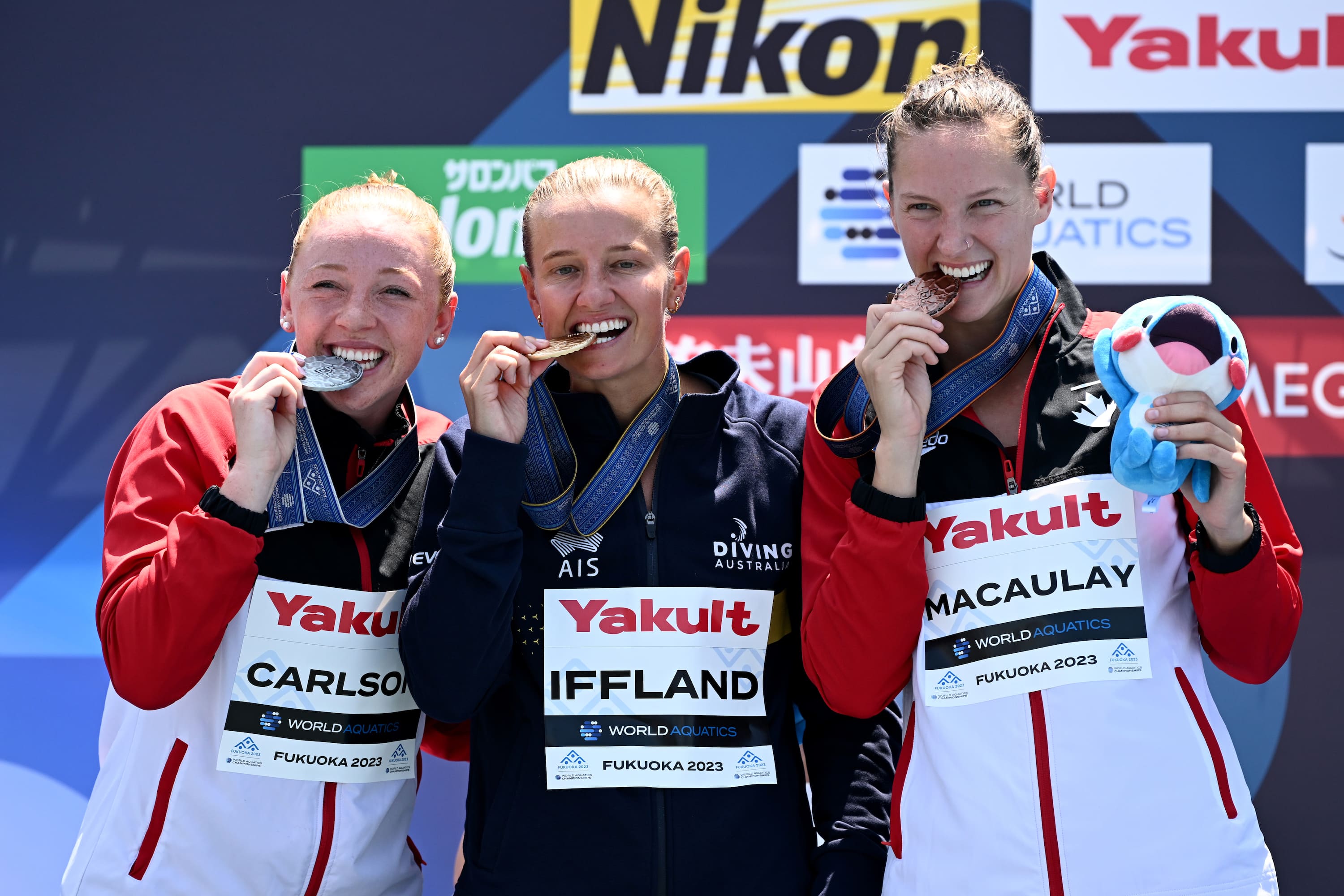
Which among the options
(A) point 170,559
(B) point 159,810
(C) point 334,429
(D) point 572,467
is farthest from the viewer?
(C) point 334,429

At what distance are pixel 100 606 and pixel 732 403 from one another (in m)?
1.21

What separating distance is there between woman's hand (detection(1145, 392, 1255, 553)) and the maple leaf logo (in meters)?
0.19

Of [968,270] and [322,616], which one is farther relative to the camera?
[322,616]

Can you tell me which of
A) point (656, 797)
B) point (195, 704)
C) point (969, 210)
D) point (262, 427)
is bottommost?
point (656, 797)

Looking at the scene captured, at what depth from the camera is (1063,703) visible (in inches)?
69.6

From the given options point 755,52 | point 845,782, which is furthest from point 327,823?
point 755,52

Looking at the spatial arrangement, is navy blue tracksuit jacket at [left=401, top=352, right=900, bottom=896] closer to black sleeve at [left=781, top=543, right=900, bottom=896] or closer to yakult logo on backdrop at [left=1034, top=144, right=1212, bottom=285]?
black sleeve at [left=781, top=543, right=900, bottom=896]

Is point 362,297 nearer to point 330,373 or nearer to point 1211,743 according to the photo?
point 330,373

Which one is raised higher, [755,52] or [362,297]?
[755,52]

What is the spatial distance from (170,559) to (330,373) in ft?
1.44

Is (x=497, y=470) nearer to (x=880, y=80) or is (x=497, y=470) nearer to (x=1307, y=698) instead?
(x=880, y=80)

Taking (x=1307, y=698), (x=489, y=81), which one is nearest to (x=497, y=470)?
(x=489, y=81)

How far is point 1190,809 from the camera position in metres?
1.72

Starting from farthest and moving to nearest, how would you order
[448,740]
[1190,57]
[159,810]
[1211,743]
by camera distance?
[1190,57] < [448,740] < [159,810] < [1211,743]
